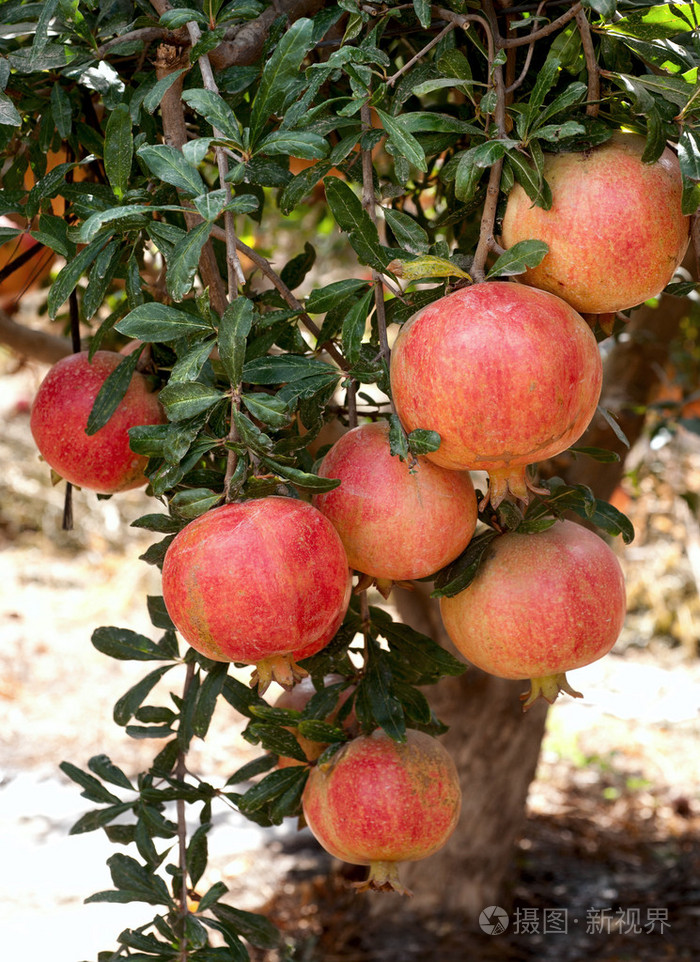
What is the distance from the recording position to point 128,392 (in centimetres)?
99

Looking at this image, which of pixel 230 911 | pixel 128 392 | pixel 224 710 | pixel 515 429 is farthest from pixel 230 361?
pixel 224 710

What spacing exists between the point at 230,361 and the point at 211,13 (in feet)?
1.07

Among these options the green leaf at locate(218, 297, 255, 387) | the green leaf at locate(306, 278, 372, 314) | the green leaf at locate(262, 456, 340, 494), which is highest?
the green leaf at locate(218, 297, 255, 387)

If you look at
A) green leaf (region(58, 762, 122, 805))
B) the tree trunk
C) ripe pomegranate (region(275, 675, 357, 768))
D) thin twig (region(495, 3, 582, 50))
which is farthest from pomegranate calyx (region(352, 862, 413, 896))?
the tree trunk

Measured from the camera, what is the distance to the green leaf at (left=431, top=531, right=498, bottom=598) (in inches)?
33.4

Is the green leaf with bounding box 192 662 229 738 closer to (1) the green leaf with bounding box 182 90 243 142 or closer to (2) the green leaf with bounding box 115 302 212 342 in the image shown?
(2) the green leaf with bounding box 115 302 212 342

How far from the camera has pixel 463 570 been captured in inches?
33.5

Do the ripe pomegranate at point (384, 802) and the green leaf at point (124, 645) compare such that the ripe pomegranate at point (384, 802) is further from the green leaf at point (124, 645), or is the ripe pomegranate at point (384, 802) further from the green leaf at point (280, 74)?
the green leaf at point (280, 74)

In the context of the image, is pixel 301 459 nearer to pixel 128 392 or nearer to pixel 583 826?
pixel 128 392

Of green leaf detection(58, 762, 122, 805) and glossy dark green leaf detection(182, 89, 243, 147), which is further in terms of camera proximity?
green leaf detection(58, 762, 122, 805)

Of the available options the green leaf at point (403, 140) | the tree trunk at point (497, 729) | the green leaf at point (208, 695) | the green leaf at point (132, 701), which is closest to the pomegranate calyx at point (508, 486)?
the green leaf at point (403, 140)

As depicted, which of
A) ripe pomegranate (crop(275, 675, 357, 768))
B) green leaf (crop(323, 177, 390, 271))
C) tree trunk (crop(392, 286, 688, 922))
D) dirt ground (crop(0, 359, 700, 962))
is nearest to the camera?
green leaf (crop(323, 177, 390, 271))

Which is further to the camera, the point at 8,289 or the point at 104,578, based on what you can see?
the point at 104,578
